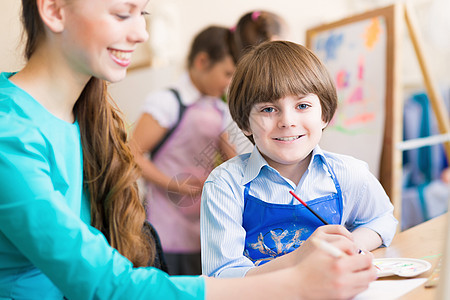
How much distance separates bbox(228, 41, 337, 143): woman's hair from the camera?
676mm

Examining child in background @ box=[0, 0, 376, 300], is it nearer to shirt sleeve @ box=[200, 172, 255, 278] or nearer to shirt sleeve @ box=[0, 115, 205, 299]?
shirt sleeve @ box=[0, 115, 205, 299]

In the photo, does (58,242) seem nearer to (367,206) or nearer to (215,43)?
(367,206)

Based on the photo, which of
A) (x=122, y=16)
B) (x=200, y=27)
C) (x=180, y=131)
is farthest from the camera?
(x=200, y=27)

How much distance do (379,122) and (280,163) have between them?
619 millimetres

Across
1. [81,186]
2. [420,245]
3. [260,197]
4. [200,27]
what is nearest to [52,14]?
[81,186]

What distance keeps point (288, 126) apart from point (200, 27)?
2298mm

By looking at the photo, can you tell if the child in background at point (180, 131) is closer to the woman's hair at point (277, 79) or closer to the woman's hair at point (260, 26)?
the woman's hair at point (260, 26)

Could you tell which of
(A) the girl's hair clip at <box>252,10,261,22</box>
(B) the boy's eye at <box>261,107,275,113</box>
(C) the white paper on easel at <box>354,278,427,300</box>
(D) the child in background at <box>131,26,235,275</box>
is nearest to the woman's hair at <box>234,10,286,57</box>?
(A) the girl's hair clip at <box>252,10,261,22</box>

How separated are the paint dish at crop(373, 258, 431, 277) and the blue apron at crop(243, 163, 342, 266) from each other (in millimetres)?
99

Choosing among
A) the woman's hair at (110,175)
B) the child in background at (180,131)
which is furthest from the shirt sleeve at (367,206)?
the child in background at (180,131)

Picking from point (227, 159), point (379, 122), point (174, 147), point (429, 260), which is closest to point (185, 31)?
point (174, 147)

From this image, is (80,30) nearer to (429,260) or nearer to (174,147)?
(429,260)

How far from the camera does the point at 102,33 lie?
59cm

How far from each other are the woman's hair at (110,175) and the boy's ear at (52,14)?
0.15m
